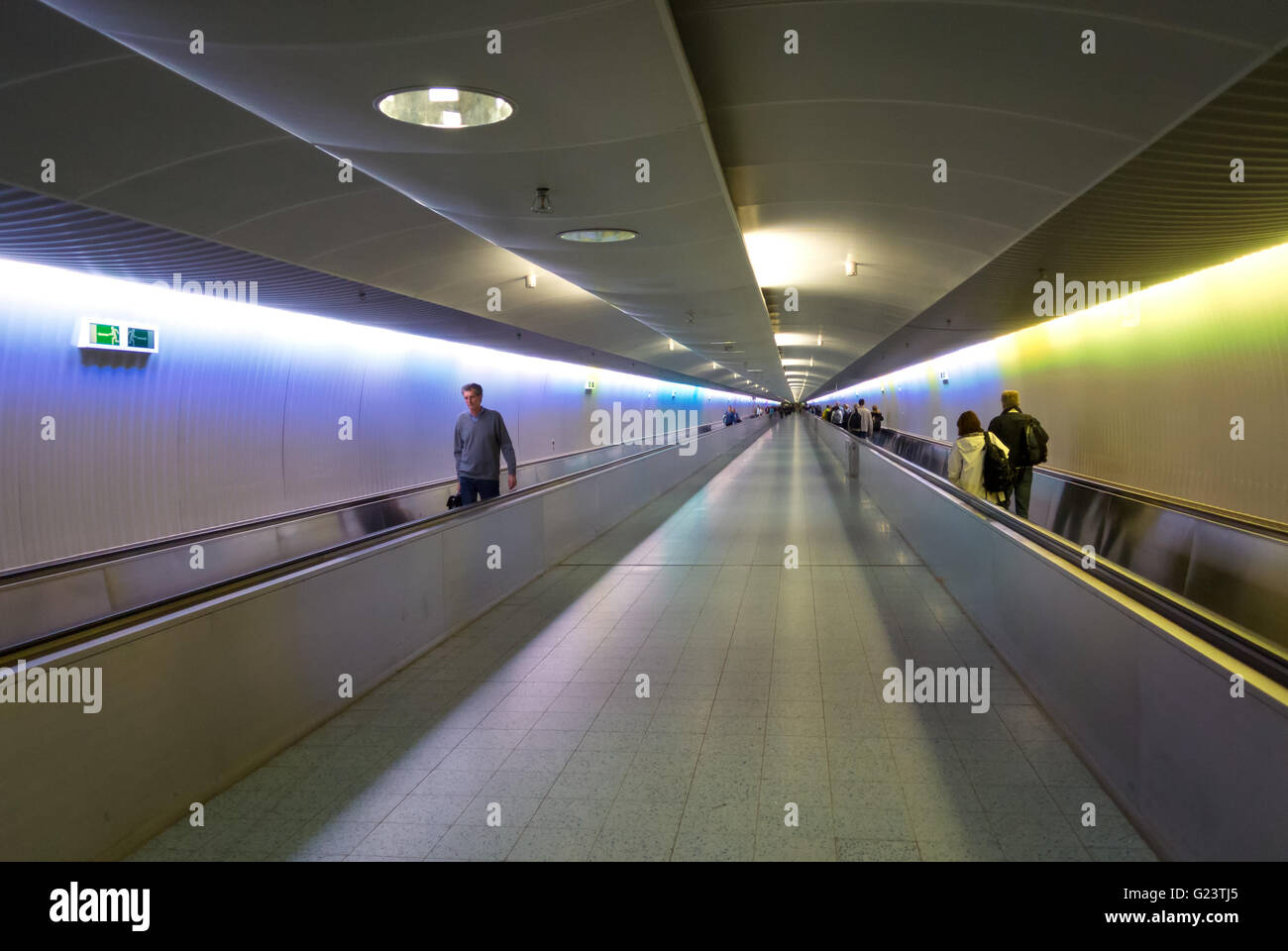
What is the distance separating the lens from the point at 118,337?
7.83m

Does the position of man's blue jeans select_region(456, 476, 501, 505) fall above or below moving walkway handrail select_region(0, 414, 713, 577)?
above

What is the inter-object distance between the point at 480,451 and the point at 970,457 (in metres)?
4.95

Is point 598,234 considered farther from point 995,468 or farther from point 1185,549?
point 1185,549

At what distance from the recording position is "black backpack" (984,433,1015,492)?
26.6 feet

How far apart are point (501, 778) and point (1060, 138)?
4.55 m

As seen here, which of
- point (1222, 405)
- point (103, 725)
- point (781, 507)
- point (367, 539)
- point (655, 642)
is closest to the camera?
point (103, 725)

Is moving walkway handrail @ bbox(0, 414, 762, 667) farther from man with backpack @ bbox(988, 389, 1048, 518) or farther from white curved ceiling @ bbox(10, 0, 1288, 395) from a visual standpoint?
man with backpack @ bbox(988, 389, 1048, 518)

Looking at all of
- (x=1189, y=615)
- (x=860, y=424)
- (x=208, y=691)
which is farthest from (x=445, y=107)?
(x=860, y=424)

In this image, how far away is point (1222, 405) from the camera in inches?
339

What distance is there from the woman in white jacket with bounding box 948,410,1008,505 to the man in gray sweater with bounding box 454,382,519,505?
4475mm

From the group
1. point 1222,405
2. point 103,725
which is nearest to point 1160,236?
point 1222,405

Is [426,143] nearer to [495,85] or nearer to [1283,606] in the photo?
[495,85]

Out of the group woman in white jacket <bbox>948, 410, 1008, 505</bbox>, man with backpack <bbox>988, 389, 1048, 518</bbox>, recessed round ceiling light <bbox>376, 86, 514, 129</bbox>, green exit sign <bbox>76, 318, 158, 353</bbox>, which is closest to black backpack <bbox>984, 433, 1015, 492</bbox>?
woman in white jacket <bbox>948, 410, 1008, 505</bbox>

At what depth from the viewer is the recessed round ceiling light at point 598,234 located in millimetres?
7254
